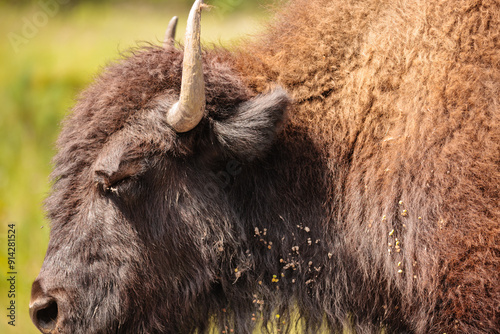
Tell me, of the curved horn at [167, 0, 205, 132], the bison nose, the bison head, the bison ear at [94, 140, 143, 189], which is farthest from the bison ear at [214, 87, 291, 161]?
the bison nose

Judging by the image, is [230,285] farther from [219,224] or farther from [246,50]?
[246,50]

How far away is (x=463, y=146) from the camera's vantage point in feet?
9.85

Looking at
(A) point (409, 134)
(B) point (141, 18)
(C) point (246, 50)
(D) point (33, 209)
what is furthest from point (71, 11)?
(A) point (409, 134)

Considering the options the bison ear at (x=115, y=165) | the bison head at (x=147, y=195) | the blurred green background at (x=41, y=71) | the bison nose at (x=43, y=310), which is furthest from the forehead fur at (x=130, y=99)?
the bison nose at (x=43, y=310)

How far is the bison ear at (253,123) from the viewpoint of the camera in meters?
3.20

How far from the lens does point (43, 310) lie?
3.21 meters

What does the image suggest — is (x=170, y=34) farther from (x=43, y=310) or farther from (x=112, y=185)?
(x=43, y=310)

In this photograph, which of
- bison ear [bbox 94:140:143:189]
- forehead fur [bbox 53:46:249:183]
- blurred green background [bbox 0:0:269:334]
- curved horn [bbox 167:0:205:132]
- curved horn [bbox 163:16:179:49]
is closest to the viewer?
curved horn [bbox 167:0:205:132]

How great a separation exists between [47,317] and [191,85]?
1.53 m

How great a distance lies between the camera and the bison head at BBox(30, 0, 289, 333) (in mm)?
3172

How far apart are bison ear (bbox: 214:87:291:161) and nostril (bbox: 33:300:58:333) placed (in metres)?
1.32

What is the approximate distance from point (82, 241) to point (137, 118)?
29.4 inches

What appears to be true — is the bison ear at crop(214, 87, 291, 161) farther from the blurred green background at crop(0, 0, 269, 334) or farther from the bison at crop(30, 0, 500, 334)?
the blurred green background at crop(0, 0, 269, 334)

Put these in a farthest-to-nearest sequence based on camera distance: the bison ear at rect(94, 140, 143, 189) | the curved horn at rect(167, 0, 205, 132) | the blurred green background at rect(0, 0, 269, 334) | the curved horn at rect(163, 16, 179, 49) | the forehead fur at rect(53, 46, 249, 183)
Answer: the blurred green background at rect(0, 0, 269, 334) < the curved horn at rect(163, 16, 179, 49) < the forehead fur at rect(53, 46, 249, 183) < the bison ear at rect(94, 140, 143, 189) < the curved horn at rect(167, 0, 205, 132)
